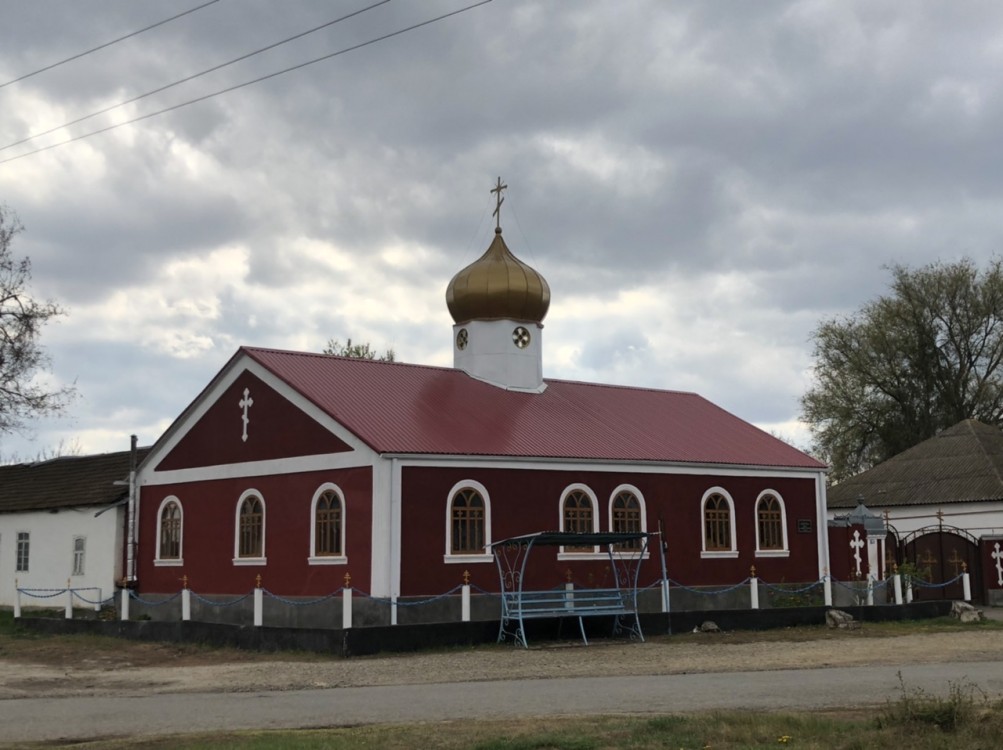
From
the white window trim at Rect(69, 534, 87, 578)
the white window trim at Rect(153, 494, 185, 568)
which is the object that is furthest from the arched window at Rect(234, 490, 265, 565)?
the white window trim at Rect(69, 534, 87, 578)

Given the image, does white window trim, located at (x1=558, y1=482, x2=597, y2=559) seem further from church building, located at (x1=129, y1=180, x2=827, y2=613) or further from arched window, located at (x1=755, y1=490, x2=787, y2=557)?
arched window, located at (x1=755, y1=490, x2=787, y2=557)

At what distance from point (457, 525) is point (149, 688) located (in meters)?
8.72

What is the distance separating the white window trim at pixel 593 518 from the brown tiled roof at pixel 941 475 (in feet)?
39.9

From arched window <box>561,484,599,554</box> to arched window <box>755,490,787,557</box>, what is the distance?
4962mm

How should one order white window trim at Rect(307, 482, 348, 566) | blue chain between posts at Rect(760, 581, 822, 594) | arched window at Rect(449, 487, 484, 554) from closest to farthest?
white window trim at Rect(307, 482, 348, 566) < arched window at Rect(449, 487, 484, 554) < blue chain between posts at Rect(760, 581, 822, 594)

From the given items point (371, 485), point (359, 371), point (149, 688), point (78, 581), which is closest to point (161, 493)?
point (78, 581)

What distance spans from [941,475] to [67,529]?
25.2 meters

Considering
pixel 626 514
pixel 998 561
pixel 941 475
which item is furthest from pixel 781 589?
pixel 941 475

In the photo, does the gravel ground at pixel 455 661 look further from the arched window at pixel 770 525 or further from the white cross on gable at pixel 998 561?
the white cross on gable at pixel 998 561

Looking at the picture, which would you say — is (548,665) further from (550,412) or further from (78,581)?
(78,581)

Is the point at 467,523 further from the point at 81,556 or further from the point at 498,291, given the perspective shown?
the point at 81,556

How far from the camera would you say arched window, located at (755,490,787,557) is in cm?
2892

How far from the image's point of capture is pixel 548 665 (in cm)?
1795

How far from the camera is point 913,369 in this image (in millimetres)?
49875
